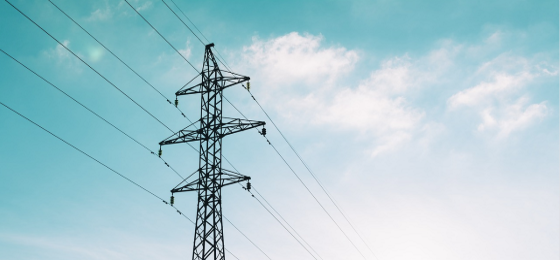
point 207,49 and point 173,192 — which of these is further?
point 207,49

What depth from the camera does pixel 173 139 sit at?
91.4 feet

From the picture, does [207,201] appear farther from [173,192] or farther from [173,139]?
[173,139]

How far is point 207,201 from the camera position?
26.1 m

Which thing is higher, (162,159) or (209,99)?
Answer: (209,99)

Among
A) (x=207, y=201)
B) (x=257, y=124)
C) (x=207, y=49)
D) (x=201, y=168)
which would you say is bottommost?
(x=207, y=201)

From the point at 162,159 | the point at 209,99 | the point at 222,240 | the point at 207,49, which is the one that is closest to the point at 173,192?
the point at 162,159

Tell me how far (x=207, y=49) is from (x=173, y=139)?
6405 mm

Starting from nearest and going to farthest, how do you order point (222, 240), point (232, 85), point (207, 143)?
point (222, 240)
point (207, 143)
point (232, 85)

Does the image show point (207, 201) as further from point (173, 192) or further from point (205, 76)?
point (205, 76)

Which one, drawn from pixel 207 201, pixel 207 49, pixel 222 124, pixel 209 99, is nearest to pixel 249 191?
pixel 207 201

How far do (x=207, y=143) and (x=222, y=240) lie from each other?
5.79 m

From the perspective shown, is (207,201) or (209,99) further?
(209,99)

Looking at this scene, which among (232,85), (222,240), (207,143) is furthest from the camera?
(232,85)

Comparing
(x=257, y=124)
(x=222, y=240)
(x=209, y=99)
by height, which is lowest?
(x=222, y=240)
